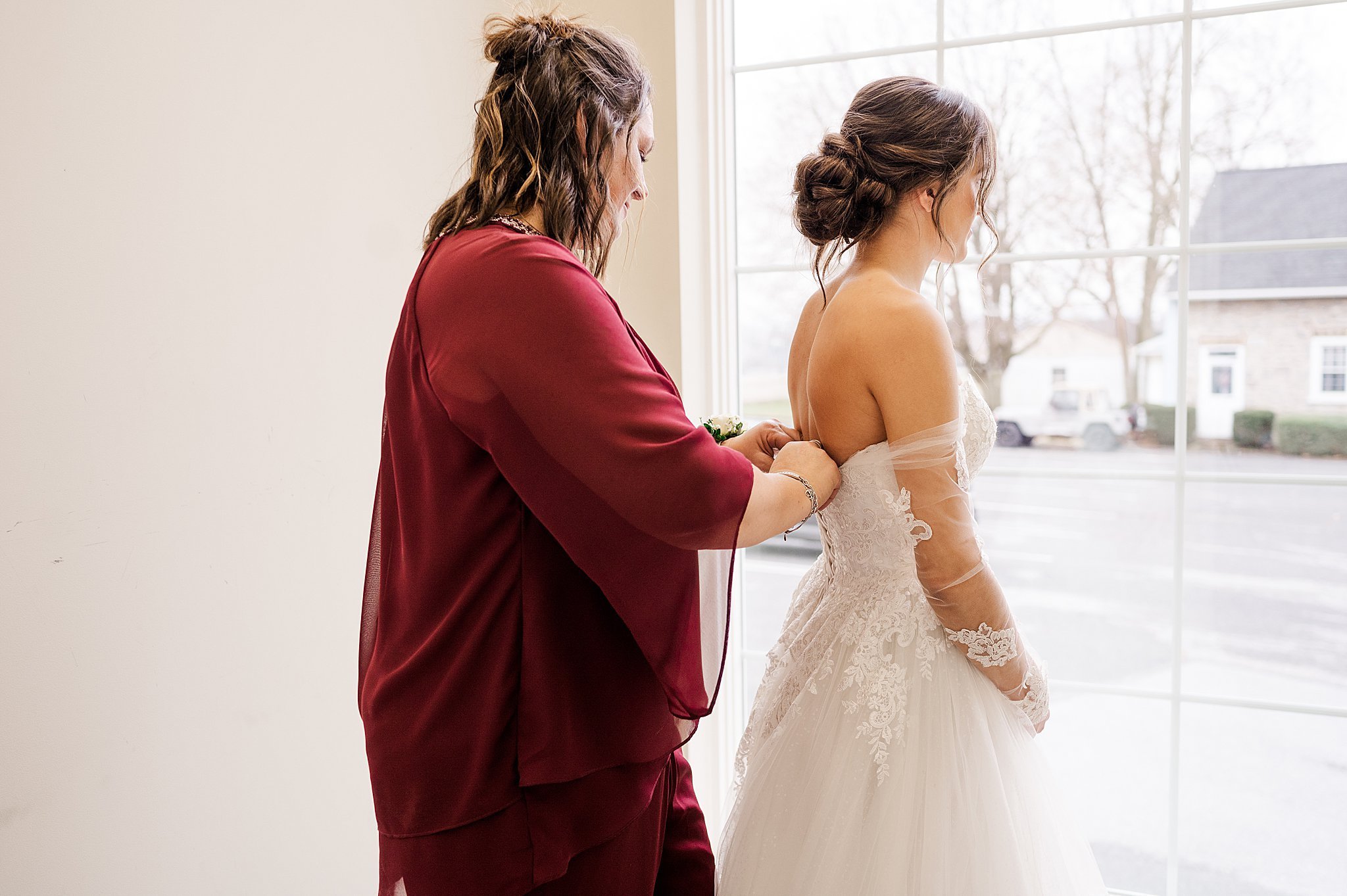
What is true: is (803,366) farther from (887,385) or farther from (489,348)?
(489,348)

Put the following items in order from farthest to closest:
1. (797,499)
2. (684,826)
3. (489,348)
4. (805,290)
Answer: (805,290) → (684,826) → (797,499) → (489,348)

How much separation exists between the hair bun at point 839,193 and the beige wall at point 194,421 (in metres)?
0.92

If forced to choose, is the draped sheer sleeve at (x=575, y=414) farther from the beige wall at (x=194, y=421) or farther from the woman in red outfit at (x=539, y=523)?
the beige wall at (x=194, y=421)

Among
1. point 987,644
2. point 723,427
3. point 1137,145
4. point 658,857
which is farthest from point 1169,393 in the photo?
point 658,857

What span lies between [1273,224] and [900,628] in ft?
4.24

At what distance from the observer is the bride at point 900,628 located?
122 cm

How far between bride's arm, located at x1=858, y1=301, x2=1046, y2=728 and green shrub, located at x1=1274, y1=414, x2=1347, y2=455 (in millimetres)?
1014

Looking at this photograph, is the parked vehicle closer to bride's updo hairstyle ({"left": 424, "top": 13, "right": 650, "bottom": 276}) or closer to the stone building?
the stone building

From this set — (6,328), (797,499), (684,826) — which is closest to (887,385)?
(797,499)

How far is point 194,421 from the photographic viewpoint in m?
1.49

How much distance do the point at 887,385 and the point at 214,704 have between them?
120 centimetres

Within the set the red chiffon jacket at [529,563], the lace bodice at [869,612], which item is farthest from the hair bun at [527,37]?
the lace bodice at [869,612]

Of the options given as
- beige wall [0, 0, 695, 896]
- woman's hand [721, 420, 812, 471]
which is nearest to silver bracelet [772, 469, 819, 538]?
woman's hand [721, 420, 812, 471]

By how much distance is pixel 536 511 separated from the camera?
100 cm
